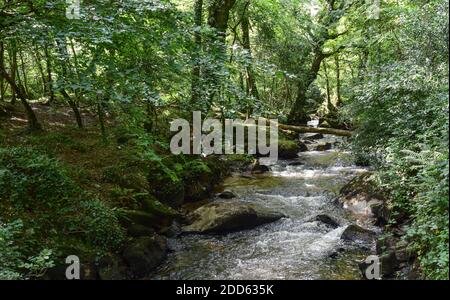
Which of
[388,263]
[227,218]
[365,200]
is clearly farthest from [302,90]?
[388,263]

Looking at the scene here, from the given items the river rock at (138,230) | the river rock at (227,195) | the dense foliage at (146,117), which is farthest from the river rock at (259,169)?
the river rock at (138,230)

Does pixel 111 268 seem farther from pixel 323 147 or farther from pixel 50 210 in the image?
pixel 323 147

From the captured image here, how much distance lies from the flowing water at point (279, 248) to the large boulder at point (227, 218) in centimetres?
20

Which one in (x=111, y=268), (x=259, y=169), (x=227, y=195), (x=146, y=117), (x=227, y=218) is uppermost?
(x=146, y=117)

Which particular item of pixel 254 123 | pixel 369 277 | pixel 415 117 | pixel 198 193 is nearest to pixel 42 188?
pixel 198 193

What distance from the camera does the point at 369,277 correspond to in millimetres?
6633

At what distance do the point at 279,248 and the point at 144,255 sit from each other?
9.88 ft

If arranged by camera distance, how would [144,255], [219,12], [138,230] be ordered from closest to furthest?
[144,255] < [138,230] < [219,12]

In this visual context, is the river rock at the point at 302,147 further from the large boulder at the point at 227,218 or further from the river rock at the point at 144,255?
the river rock at the point at 144,255

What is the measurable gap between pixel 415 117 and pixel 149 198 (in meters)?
6.87

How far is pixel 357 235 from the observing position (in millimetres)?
8430

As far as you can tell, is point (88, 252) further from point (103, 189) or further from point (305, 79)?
point (305, 79)

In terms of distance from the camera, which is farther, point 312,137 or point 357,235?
point 312,137

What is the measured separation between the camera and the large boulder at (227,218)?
361 inches
